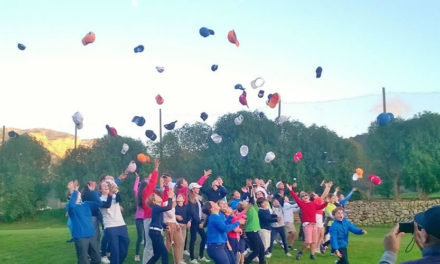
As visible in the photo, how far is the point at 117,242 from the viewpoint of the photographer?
39.4ft

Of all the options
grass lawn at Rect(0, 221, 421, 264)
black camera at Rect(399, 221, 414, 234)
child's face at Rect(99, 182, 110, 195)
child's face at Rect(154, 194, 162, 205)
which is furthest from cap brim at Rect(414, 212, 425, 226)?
grass lawn at Rect(0, 221, 421, 264)

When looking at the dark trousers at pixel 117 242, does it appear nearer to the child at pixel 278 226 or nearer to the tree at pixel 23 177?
the child at pixel 278 226

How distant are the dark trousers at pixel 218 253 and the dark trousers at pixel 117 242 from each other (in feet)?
7.24

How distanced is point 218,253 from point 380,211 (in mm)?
30044

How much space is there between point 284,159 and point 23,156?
29769 mm

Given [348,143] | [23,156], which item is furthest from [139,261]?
[23,156]

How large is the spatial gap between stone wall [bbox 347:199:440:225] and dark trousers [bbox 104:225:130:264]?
95.3ft

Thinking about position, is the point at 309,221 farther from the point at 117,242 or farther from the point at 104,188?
the point at 104,188

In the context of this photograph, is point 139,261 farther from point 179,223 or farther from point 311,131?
point 311,131

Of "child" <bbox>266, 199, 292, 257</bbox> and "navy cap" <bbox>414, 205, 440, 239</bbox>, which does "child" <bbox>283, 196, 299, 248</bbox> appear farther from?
"navy cap" <bbox>414, 205, 440, 239</bbox>

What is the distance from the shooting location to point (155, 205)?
1194cm

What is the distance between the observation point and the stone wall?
126 feet

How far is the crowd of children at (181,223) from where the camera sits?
11602mm

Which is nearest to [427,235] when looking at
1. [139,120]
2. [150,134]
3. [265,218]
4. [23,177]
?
[265,218]
